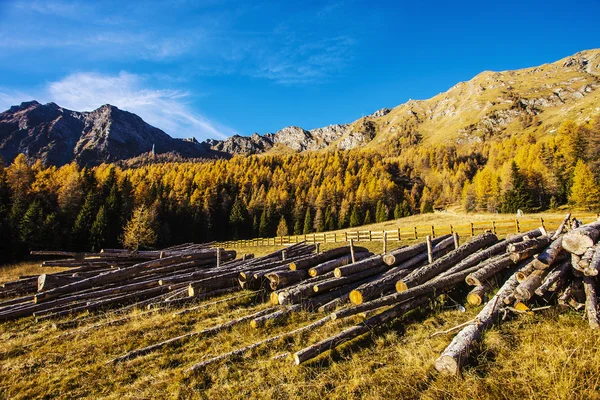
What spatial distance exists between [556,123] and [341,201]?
175 metres

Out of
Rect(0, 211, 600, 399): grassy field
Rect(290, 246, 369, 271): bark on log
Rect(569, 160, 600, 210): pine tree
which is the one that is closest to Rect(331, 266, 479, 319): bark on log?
Rect(0, 211, 600, 399): grassy field

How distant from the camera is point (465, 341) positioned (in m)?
4.82

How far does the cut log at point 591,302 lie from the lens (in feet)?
17.4

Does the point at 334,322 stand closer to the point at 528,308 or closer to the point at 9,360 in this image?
the point at 528,308

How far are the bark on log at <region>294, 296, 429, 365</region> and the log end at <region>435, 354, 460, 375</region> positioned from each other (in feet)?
6.21

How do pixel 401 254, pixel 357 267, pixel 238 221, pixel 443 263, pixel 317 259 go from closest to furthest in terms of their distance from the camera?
1. pixel 443 263
2. pixel 357 267
3. pixel 401 254
4. pixel 317 259
5. pixel 238 221

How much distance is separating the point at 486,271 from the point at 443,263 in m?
1.49

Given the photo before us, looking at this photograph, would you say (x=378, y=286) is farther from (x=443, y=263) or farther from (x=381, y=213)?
(x=381, y=213)

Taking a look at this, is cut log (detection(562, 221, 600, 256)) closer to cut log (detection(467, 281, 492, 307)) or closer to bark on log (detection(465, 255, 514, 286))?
bark on log (detection(465, 255, 514, 286))

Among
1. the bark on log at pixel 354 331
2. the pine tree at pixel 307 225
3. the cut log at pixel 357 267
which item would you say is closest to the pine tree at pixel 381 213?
the pine tree at pixel 307 225

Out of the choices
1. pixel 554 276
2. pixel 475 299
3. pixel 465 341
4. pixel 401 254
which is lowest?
pixel 475 299

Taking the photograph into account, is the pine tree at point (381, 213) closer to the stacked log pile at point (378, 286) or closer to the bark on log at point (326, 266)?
the stacked log pile at point (378, 286)

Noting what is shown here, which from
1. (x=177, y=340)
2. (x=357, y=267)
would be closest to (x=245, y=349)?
(x=177, y=340)

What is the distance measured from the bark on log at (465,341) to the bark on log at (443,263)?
1.98m
